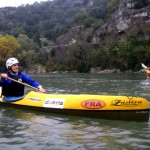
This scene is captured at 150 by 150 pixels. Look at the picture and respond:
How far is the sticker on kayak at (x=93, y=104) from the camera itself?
8.73 m

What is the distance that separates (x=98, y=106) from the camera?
8.80 m

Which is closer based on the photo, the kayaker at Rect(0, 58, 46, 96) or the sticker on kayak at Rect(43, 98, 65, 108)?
the sticker on kayak at Rect(43, 98, 65, 108)

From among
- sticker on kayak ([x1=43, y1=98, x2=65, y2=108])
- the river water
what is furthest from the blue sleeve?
the river water

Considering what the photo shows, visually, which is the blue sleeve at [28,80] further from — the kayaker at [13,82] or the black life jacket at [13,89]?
the black life jacket at [13,89]

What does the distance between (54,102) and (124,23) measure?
61528mm

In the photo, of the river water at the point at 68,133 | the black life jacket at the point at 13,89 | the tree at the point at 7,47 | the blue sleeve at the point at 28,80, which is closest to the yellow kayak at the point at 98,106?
the river water at the point at 68,133

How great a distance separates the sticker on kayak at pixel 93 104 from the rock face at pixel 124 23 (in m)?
53.5

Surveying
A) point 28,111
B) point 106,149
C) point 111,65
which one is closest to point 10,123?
point 28,111

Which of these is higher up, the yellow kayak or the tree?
the tree

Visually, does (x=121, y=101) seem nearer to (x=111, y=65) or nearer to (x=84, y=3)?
(x=111, y=65)

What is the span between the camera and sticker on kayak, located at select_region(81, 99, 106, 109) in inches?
344

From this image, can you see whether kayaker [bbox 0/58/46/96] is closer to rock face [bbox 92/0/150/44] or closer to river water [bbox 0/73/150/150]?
river water [bbox 0/73/150/150]

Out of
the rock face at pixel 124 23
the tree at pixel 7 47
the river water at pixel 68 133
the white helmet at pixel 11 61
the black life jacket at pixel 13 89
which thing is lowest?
the river water at pixel 68 133

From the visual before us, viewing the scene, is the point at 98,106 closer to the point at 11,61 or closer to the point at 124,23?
the point at 11,61
